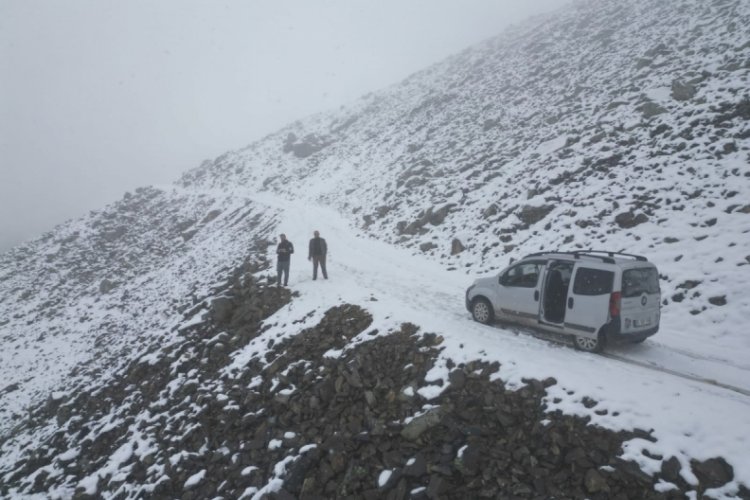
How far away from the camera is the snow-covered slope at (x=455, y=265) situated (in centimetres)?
707

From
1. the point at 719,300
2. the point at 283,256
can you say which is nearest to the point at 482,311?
the point at 719,300

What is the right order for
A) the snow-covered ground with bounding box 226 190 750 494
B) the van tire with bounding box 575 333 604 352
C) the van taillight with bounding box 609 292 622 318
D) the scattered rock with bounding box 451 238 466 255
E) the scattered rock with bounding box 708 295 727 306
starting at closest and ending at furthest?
1. the snow-covered ground with bounding box 226 190 750 494
2. the van taillight with bounding box 609 292 622 318
3. the van tire with bounding box 575 333 604 352
4. the scattered rock with bounding box 708 295 727 306
5. the scattered rock with bounding box 451 238 466 255

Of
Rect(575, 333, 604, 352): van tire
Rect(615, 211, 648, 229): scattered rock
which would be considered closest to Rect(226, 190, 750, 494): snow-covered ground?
Rect(575, 333, 604, 352): van tire

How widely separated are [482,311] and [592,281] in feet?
9.88

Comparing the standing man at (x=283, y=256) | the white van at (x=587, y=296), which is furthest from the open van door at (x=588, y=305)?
the standing man at (x=283, y=256)

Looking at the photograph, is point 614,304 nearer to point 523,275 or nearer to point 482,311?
point 523,275

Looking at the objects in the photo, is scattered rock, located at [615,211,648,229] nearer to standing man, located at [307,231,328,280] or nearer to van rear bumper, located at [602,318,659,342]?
van rear bumper, located at [602,318,659,342]

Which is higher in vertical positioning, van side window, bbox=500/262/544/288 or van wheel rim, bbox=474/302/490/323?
van side window, bbox=500/262/544/288

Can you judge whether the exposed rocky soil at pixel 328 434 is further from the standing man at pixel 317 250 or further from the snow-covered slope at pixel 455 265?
the standing man at pixel 317 250

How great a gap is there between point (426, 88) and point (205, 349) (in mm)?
43047

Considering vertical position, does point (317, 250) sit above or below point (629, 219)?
below

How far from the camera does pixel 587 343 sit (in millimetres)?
8094

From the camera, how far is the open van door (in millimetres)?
7648

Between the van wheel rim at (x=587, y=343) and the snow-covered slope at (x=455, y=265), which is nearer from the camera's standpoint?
the snow-covered slope at (x=455, y=265)
